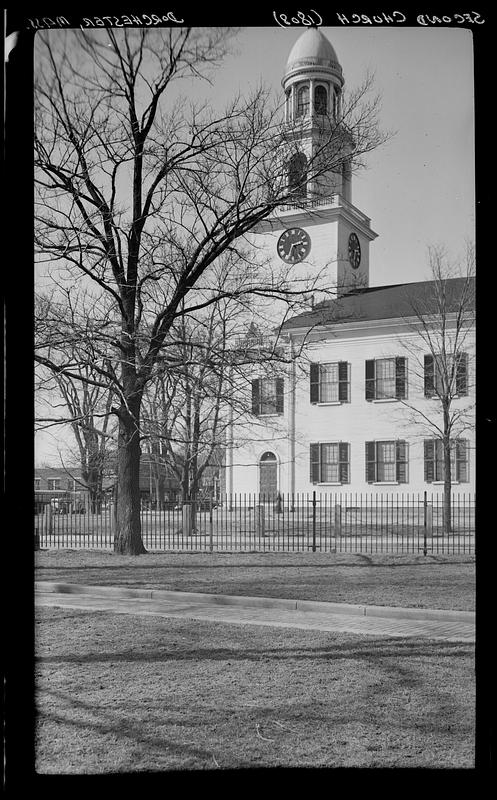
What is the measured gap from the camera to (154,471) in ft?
103

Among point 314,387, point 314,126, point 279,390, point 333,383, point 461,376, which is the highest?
point 314,126

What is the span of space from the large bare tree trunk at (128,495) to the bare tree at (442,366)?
6292mm

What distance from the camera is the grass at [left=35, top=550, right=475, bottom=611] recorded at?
443 inches

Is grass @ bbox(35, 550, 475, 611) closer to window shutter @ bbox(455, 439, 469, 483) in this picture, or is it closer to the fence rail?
the fence rail

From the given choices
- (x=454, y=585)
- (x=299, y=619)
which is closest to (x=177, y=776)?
(x=299, y=619)

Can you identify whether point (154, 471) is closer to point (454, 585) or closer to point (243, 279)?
point (243, 279)

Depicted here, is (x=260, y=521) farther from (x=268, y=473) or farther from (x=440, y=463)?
(x=268, y=473)

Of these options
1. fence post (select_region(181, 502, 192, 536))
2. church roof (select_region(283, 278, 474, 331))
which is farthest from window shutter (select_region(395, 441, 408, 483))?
fence post (select_region(181, 502, 192, 536))

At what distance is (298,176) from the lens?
14.0 metres

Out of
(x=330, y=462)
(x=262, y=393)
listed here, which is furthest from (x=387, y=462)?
(x=262, y=393)

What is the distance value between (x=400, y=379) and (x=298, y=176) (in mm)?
16928

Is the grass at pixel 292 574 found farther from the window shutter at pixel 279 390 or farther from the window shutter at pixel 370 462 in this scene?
the window shutter at pixel 370 462
